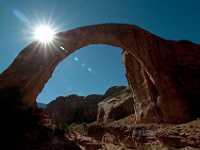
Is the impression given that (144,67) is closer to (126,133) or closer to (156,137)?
(126,133)

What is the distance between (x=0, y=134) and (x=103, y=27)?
457 inches

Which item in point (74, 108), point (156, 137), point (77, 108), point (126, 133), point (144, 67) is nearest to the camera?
point (156, 137)

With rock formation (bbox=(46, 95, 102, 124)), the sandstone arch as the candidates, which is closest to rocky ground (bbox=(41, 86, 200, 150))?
the sandstone arch

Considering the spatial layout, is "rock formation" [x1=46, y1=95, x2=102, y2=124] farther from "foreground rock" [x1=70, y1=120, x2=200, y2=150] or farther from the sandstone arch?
"foreground rock" [x1=70, y1=120, x2=200, y2=150]

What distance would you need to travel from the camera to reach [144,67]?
18.1 meters

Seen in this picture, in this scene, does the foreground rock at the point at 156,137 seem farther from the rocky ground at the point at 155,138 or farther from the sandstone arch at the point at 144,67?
the sandstone arch at the point at 144,67

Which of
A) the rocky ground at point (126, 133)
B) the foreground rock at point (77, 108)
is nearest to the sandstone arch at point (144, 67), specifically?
the rocky ground at point (126, 133)

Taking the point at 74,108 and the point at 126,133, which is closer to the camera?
the point at 126,133

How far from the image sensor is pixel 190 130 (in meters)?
11.5

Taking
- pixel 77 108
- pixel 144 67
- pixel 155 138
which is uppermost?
pixel 77 108

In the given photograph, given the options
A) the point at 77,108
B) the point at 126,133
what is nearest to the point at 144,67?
the point at 126,133

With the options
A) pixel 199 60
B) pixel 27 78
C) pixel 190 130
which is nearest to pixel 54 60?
pixel 27 78

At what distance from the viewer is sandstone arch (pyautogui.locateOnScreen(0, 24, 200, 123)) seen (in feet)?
48.1

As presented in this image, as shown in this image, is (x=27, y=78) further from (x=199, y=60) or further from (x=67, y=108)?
(x=67, y=108)
